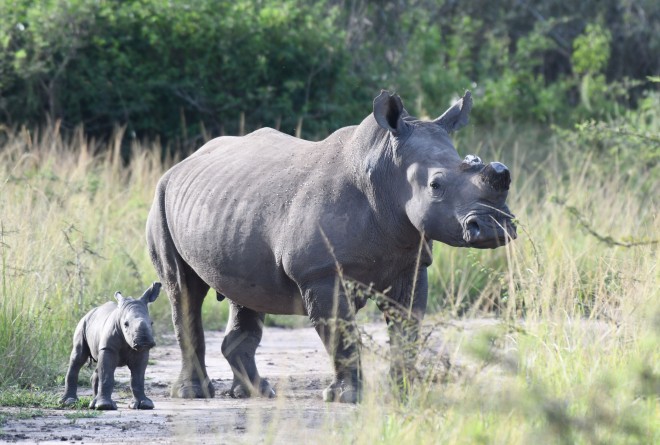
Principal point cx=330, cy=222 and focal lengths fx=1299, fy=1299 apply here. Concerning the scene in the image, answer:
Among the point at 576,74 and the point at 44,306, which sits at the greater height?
the point at 576,74

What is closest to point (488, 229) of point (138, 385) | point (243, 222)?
point (243, 222)

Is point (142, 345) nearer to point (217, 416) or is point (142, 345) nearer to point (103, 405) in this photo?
point (103, 405)

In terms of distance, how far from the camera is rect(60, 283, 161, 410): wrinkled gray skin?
6.84 m

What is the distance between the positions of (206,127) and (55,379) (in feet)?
30.4

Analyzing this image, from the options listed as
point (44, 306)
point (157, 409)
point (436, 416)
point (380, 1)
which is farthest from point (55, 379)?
point (380, 1)

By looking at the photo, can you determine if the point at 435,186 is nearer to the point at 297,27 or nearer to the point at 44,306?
the point at 44,306

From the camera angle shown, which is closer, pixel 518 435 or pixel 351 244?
pixel 518 435

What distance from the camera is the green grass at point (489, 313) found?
494 cm

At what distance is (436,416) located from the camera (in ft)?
17.3

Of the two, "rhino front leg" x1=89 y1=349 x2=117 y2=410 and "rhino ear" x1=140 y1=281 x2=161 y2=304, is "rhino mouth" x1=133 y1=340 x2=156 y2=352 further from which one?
"rhino ear" x1=140 y1=281 x2=161 y2=304

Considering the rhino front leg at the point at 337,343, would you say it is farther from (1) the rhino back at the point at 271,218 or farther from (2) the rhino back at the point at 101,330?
(2) the rhino back at the point at 101,330

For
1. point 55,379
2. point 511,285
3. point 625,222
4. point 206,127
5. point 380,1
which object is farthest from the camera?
point 380,1

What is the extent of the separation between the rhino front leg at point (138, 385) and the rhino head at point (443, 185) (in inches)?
64.7

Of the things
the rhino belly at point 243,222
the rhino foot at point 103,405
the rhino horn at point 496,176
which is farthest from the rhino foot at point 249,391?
the rhino horn at point 496,176
